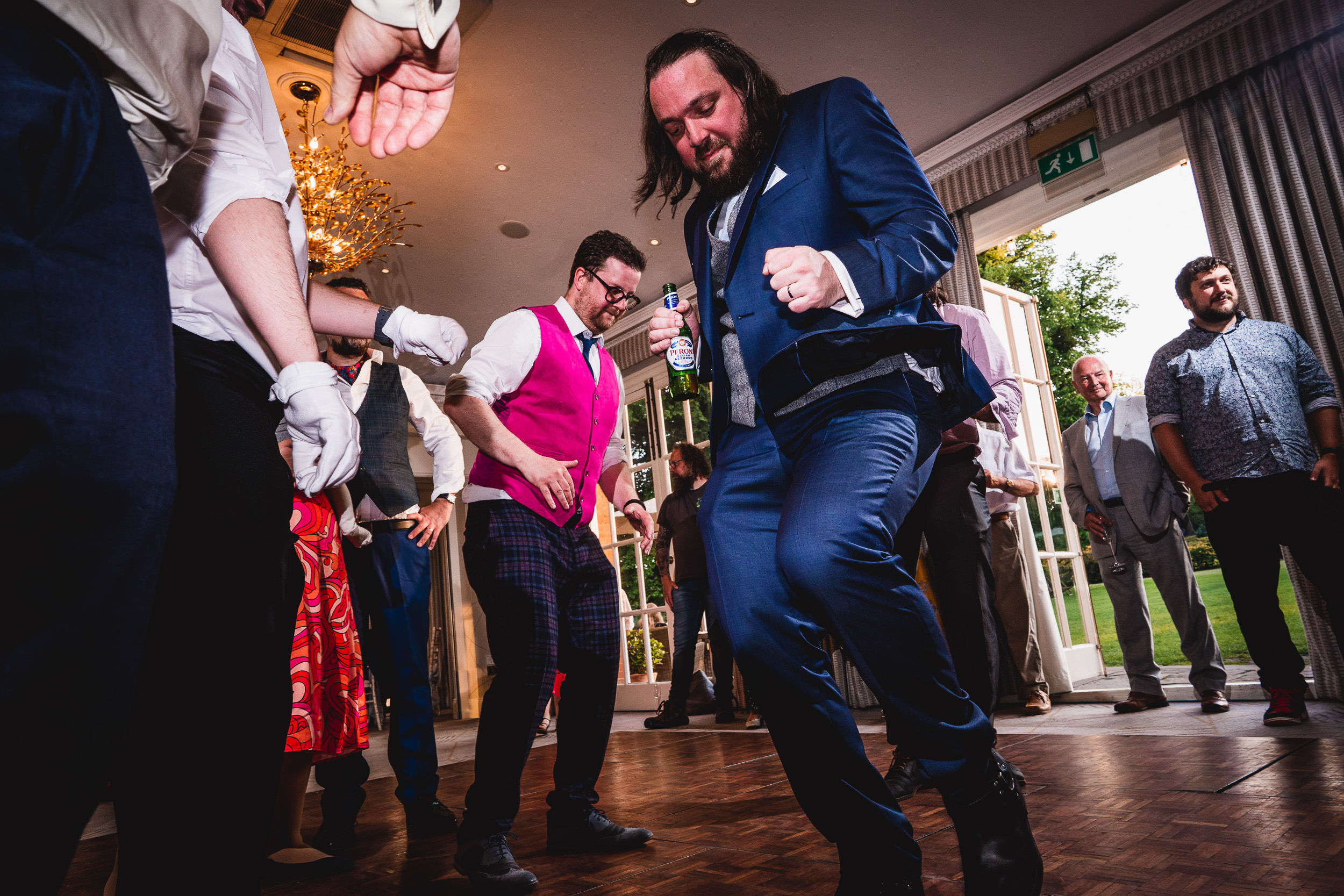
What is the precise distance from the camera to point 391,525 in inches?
94.8

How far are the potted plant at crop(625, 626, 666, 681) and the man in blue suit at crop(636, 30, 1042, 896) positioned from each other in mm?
5361

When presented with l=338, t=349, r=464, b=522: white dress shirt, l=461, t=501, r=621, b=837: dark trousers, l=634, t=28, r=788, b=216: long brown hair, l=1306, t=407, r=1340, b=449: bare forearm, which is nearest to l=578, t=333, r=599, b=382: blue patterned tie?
l=461, t=501, r=621, b=837: dark trousers

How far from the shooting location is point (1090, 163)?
154 inches

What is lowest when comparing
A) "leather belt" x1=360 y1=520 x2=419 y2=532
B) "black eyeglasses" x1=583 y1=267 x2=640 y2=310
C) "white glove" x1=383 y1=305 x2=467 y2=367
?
"leather belt" x1=360 y1=520 x2=419 y2=532

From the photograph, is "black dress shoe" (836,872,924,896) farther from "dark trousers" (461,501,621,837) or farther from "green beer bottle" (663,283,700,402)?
"green beer bottle" (663,283,700,402)

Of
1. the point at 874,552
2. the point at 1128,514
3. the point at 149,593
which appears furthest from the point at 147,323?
the point at 1128,514

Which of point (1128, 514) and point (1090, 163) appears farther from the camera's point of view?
point (1090, 163)

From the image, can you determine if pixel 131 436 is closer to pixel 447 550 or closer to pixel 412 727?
pixel 412 727

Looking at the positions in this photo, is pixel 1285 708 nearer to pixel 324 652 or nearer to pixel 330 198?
pixel 324 652

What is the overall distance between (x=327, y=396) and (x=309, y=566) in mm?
1130

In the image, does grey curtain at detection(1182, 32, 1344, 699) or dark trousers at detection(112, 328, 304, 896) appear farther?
grey curtain at detection(1182, 32, 1344, 699)

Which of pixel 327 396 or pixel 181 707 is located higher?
pixel 327 396

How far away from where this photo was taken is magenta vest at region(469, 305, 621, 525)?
6.23 feet

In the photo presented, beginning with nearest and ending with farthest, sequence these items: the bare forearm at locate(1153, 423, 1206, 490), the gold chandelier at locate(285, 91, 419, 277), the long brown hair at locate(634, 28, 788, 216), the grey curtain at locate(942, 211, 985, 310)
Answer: the long brown hair at locate(634, 28, 788, 216)
the bare forearm at locate(1153, 423, 1206, 490)
the gold chandelier at locate(285, 91, 419, 277)
the grey curtain at locate(942, 211, 985, 310)
